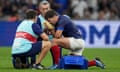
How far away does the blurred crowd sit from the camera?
28.5 metres

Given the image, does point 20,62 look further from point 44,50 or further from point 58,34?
point 58,34

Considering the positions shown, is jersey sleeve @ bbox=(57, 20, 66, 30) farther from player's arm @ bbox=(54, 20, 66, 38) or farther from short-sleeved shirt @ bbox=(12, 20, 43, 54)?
short-sleeved shirt @ bbox=(12, 20, 43, 54)

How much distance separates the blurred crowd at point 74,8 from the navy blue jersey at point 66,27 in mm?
12304

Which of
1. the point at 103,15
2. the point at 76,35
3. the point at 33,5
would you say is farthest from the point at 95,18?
the point at 76,35

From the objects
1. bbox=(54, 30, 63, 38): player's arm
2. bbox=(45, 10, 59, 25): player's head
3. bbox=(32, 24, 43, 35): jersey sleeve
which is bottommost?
bbox=(54, 30, 63, 38): player's arm

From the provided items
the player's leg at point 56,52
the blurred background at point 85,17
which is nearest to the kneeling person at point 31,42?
the player's leg at point 56,52

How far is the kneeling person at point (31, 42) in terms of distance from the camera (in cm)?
1509

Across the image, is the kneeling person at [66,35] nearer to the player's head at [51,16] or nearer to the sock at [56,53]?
the player's head at [51,16]

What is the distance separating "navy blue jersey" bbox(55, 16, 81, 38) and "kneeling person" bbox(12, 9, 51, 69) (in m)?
0.53

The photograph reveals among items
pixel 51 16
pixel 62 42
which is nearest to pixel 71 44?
pixel 62 42

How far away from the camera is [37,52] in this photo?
49.9 ft

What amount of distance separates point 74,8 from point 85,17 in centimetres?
89

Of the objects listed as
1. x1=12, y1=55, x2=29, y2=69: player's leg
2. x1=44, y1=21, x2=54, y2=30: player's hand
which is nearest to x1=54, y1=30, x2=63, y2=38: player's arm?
x1=44, y1=21, x2=54, y2=30: player's hand

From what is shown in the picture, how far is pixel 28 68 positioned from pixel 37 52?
58 centimetres
